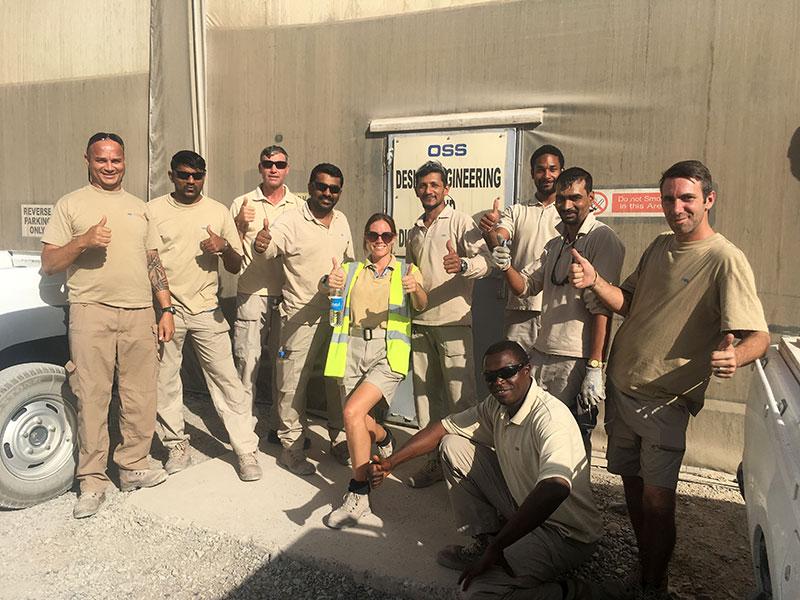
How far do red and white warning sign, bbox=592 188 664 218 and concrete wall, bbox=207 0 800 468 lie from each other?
0.22 ft

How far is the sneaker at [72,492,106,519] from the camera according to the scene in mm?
3801

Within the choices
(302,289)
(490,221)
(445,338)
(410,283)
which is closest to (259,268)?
(302,289)

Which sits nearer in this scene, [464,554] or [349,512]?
[464,554]

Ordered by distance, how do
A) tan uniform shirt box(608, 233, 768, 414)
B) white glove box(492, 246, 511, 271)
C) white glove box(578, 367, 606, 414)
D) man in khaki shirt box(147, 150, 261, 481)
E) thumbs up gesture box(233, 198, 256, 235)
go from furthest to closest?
thumbs up gesture box(233, 198, 256, 235)
man in khaki shirt box(147, 150, 261, 481)
white glove box(492, 246, 511, 271)
white glove box(578, 367, 606, 414)
tan uniform shirt box(608, 233, 768, 414)

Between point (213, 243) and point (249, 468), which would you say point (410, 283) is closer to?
point (213, 243)

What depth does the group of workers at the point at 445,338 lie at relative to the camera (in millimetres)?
2787

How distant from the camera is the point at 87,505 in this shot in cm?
383

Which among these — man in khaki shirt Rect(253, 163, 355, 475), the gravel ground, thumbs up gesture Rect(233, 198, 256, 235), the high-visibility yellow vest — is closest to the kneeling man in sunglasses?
the gravel ground

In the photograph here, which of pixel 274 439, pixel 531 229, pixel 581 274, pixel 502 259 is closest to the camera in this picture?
pixel 581 274

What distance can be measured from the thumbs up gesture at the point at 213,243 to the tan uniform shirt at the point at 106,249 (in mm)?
409

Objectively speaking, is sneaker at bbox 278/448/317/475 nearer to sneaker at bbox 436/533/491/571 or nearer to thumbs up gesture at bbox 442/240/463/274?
sneaker at bbox 436/533/491/571

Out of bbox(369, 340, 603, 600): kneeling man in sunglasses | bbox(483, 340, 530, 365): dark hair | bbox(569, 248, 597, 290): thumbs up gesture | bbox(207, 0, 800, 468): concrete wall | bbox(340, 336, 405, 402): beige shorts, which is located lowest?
bbox(369, 340, 603, 600): kneeling man in sunglasses

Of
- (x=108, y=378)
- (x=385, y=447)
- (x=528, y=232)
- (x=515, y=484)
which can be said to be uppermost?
(x=528, y=232)

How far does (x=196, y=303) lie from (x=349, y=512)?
1853 millimetres
